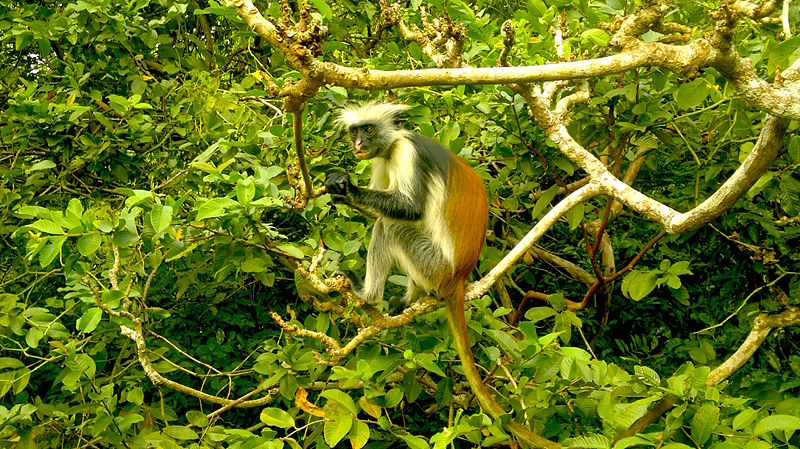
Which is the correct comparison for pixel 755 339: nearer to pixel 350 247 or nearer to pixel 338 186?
pixel 350 247

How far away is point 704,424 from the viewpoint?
2.33m

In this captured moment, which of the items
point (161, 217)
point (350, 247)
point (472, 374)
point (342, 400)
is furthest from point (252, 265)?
point (472, 374)

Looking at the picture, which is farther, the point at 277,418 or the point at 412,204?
the point at 412,204

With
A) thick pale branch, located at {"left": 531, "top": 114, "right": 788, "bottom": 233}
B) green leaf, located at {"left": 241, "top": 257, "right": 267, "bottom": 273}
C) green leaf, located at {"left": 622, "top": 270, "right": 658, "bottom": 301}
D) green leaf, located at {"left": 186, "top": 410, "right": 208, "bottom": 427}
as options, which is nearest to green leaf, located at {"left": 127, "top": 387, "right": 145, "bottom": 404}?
green leaf, located at {"left": 186, "top": 410, "right": 208, "bottom": 427}

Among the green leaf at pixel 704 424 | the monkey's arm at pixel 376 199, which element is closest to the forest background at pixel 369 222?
the green leaf at pixel 704 424

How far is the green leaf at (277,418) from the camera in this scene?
9.20ft

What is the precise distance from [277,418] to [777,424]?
1625 mm

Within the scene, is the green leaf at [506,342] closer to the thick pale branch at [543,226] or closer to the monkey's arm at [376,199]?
the thick pale branch at [543,226]

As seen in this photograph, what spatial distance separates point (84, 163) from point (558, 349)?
299 centimetres

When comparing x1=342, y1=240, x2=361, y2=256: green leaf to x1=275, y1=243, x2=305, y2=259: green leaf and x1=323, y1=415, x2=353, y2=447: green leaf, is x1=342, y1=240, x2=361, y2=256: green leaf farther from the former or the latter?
x1=323, y1=415, x2=353, y2=447: green leaf

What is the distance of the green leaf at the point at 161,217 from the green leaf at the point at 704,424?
1822 millimetres

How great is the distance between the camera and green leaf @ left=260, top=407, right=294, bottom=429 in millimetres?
2803

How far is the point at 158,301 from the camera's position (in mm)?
4961

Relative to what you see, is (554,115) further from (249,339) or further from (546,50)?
(249,339)
